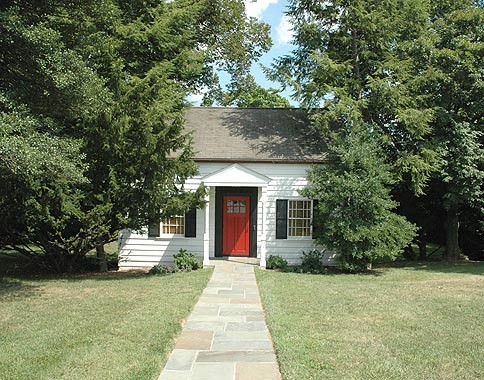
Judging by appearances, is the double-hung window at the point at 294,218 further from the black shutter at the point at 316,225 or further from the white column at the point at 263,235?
the black shutter at the point at 316,225

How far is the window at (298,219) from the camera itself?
47.2 ft

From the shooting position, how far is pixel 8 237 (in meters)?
12.2

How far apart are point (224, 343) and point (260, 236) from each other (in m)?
8.58

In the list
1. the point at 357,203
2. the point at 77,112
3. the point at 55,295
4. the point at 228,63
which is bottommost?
the point at 55,295

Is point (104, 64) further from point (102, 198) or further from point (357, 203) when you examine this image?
point (357, 203)

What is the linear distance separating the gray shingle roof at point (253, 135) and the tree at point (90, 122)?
5.45 feet

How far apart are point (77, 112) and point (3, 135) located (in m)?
2.19

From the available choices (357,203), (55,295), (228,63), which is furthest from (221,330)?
(228,63)

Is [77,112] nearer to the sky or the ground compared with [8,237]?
nearer to the sky

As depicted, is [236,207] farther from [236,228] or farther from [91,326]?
[91,326]

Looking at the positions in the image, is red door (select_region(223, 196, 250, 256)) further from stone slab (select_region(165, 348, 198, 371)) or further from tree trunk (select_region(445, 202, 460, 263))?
stone slab (select_region(165, 348, 198, 371))

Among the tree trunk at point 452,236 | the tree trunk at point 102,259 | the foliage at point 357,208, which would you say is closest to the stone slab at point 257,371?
the foliage at point 357,208

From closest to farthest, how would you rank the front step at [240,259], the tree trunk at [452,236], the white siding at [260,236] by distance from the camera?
the front step at [240,259]
the white siding at [260,236]
the tree trunk at [452,236]

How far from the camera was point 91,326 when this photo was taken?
6621 millimetres
